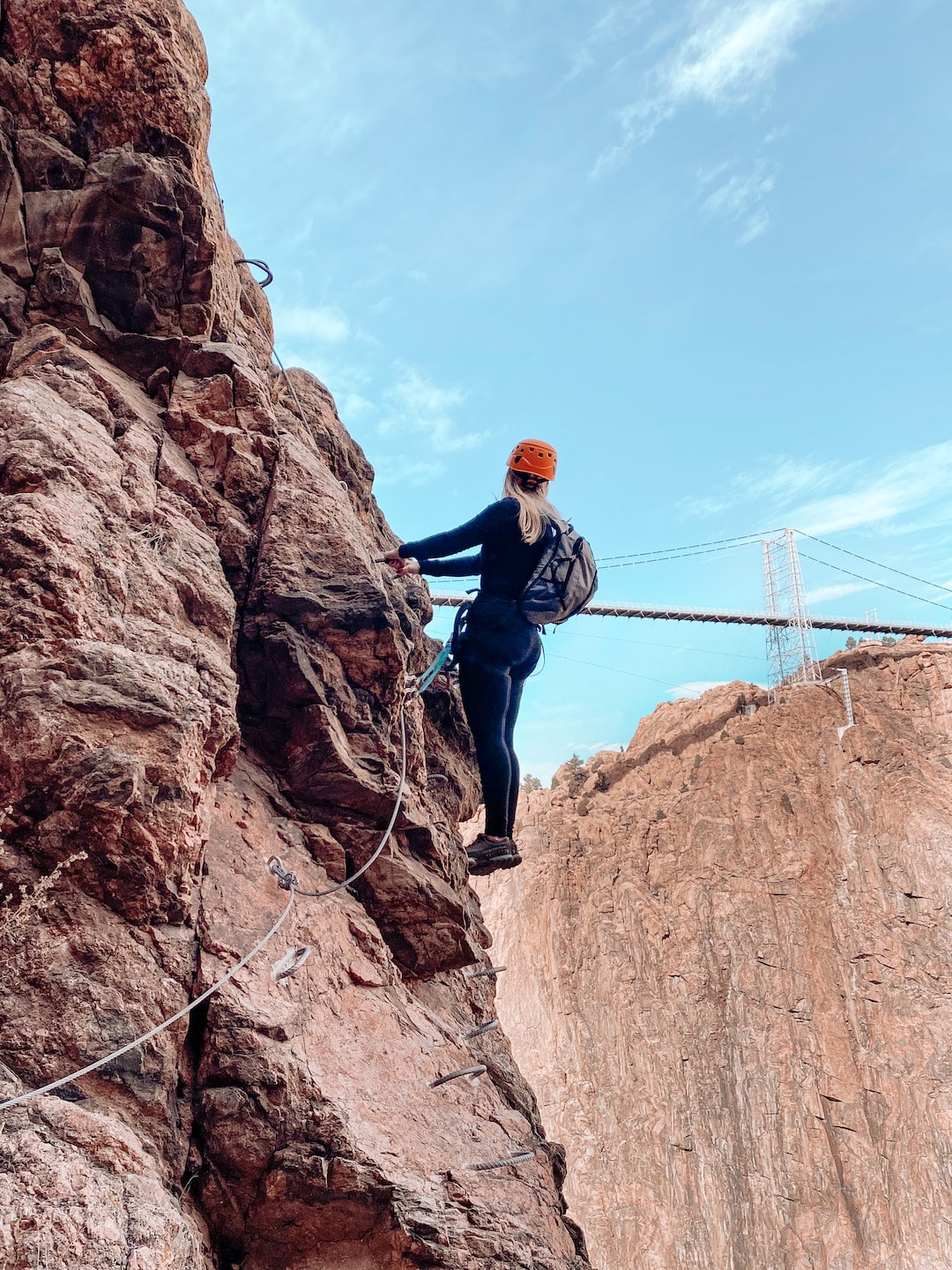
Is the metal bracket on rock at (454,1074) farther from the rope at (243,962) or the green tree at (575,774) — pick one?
the green tree at (575,774)

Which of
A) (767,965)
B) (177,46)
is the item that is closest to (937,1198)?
(767,965)

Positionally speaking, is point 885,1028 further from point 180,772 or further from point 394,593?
point 180,772

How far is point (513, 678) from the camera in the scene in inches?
220

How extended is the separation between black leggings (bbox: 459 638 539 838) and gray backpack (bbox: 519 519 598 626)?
34 centimetres

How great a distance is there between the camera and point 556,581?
5.21 m

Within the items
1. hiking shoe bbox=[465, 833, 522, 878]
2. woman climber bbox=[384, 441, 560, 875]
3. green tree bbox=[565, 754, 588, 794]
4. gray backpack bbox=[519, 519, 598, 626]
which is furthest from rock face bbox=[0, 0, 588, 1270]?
green tree bbox=[565, 754, 588, 794]

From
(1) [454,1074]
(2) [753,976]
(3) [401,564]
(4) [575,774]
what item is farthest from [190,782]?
(4) [575,774]

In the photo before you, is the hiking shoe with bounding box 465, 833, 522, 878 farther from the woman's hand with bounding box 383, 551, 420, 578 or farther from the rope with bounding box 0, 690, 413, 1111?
the woman's hand with bounding box 383, 551, 420, 578

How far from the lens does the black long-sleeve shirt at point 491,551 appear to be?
16.8 feet

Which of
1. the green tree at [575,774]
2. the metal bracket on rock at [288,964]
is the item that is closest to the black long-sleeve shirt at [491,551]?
the metal bracket on rock at [288,964]

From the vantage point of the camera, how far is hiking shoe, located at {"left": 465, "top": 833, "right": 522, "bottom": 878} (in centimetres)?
530

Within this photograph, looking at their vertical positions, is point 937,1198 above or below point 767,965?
below

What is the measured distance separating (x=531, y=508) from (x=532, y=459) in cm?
33

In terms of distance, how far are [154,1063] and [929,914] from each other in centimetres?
2697
